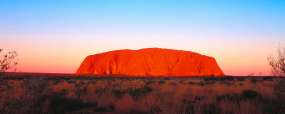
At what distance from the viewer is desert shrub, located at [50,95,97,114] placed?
39.5 ft

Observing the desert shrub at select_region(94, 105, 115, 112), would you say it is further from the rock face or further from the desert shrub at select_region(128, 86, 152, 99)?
the rock face

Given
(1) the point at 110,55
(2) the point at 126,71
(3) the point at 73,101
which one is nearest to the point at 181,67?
(2) the point at 126,71

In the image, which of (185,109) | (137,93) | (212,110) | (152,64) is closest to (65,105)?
(185,109)

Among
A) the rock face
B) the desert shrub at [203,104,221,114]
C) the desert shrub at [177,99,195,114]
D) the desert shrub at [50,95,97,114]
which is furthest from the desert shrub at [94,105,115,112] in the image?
the rock face

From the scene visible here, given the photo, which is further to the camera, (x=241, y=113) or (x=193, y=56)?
(x=193, y=56)

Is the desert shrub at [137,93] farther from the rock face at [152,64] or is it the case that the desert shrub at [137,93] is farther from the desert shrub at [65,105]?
the rock face at [152,64]

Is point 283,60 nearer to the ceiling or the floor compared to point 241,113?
nearer to the ceiling

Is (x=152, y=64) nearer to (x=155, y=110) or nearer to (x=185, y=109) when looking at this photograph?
(x=155, y=110)

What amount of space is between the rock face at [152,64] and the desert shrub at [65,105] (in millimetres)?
109980

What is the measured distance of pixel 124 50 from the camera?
138 metres

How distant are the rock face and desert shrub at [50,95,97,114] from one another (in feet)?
361

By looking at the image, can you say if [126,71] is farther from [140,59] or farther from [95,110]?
[95,110]

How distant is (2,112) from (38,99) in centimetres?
226

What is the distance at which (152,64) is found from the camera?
128375 millimetres
